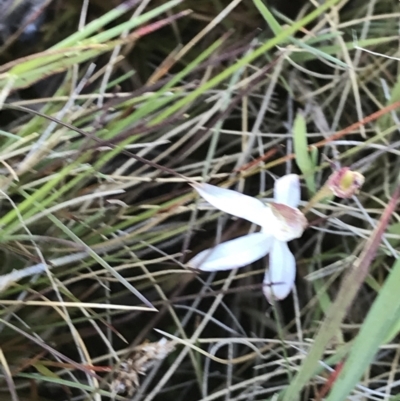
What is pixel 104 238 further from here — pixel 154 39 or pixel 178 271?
pixel 154 39

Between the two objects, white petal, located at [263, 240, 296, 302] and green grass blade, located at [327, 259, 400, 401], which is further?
white petal, located at [263, 240, 296, 302]

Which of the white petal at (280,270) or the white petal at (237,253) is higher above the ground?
the white petal at (237,253)

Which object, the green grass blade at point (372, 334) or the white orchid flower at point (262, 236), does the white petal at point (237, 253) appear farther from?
the green grass blade at point (372, 334)

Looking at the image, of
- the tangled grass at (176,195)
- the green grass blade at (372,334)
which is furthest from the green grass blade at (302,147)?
the green grass blade at (372,334)

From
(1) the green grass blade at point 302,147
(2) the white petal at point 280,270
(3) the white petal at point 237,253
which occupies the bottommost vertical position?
(2) the white petal at point 280,270

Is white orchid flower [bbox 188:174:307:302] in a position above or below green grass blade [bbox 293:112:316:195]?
below

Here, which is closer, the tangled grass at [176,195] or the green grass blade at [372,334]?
the green grass blade at [372,334]

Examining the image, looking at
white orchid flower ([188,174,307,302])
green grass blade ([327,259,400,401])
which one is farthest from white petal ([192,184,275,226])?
green grass blade ([327,259,400,401])

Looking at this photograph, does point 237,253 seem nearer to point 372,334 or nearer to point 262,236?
point 262,236

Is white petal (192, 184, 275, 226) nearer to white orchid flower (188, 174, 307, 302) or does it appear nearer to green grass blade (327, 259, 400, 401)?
white orchid flower (188, 174, 307, 302)
